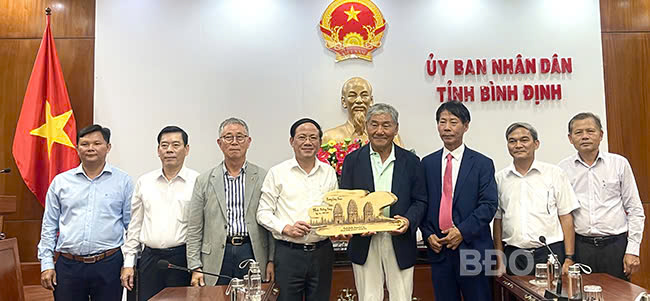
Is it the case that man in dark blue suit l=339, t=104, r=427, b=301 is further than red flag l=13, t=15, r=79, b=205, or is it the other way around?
red flag l=13, t=15, r=79, b=205

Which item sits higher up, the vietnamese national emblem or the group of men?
the vietnamese national emblem

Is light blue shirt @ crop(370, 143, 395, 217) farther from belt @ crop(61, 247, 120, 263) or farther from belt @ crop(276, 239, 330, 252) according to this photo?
belt @ crop(61, 247, 120, 263)

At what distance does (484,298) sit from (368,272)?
64cm

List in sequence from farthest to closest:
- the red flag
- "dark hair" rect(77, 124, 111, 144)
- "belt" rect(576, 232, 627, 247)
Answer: the red flag < "belt" rect(576, 232, 627, 247) < "dark hair" rect(77, 124, 111, 144)

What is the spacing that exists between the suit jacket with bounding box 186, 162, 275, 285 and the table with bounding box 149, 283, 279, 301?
310 millimetres

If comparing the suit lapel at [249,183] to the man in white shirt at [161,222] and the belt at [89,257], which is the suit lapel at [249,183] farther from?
the belt at [89,257]

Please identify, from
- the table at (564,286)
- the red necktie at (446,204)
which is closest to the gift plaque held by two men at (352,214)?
the red necktie at (446,204)

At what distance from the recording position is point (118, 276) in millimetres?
2844

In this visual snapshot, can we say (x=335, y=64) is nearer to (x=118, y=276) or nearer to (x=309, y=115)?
(x=309, y=115)

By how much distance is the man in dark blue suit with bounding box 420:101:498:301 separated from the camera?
8.53 feet

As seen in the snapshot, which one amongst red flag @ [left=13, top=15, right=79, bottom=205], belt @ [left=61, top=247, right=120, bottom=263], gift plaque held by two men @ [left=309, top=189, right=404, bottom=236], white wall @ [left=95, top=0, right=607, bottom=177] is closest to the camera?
gift plaque held by two men @ [left=309, top=189, right=404, bottom=236]

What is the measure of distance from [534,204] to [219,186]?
1846 mm

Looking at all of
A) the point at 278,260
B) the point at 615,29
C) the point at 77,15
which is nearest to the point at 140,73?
the point at 77,15

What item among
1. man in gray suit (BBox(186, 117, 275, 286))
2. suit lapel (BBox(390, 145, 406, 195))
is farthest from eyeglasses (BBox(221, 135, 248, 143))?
Result: suit lapel (BBox(390, 145, 406, 195))
